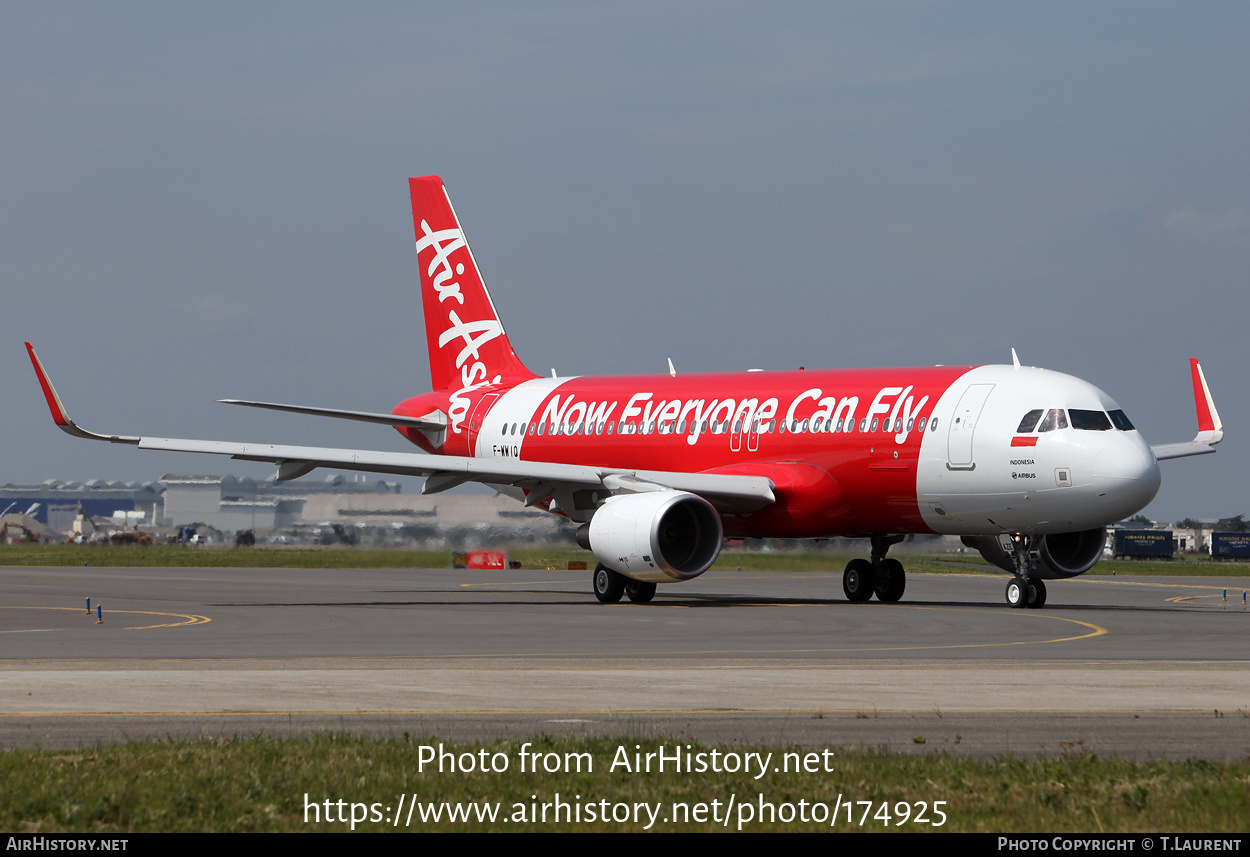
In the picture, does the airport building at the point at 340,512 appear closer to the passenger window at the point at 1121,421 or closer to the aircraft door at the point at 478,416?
the aircraft door at the point at 478,416

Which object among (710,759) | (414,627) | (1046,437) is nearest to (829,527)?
(1046,437)

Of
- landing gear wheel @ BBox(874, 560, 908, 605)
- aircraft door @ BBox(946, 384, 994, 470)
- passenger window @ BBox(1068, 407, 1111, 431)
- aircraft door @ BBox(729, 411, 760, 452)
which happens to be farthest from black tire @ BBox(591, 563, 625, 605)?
passenger window @ BBox(1068, 407, 1111, 431)

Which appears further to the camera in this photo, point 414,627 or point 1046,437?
point 1046,437

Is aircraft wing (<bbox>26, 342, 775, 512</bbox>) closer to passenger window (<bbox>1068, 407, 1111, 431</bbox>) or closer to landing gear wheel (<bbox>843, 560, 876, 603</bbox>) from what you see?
landing gear wheel (<bbox>843, 560, 876, 603</bbox>)

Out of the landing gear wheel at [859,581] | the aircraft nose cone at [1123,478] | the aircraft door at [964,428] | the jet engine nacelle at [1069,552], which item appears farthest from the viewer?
the landing gear wheel at [859,581]

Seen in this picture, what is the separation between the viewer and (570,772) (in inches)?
413

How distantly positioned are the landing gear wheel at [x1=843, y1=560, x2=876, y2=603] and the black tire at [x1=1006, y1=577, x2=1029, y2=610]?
3685mm

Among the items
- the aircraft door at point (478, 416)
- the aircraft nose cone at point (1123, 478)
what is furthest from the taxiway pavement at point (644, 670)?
the aircraft door at point (478, 416)

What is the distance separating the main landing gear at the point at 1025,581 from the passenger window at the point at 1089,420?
9.97 ft

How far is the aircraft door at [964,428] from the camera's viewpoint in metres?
30.8

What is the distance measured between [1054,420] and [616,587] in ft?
32.3

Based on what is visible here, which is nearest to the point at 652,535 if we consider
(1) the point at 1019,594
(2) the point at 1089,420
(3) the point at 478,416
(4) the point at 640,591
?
(4) the point at 640,591

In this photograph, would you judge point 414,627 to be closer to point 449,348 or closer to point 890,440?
point 890,440

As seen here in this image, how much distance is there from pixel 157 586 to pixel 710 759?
33.5 meters
